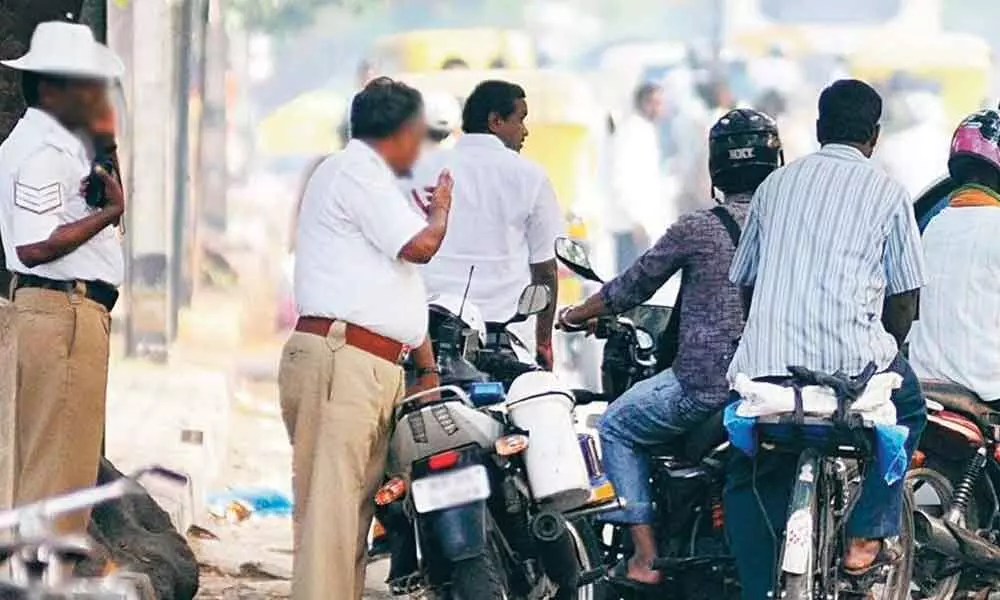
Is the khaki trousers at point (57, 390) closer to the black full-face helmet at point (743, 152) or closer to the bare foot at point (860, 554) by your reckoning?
the black full-face helmet at point (743, 152)

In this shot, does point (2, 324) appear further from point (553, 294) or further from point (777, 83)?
point (777, 83)

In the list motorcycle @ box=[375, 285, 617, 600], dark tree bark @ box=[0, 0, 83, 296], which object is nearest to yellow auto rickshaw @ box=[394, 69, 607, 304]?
dark tree bark @ box=[0, 0, 83, 296]

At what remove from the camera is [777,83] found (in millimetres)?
20516

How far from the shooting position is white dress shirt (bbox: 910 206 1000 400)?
7.18m

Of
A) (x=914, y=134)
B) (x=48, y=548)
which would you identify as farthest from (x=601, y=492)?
(x=914, y=134)

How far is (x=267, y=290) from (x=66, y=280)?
43.5 feet

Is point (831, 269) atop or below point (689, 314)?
atop

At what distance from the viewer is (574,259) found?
7031mm

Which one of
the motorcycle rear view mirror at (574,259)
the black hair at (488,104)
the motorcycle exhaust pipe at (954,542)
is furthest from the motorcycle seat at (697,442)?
the black hair at (488,104)

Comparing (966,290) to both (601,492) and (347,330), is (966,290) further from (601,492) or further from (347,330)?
(347,330)

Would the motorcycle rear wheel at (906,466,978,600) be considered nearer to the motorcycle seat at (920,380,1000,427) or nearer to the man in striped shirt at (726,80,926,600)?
the motorcycle seat at (920,380,1000,427)

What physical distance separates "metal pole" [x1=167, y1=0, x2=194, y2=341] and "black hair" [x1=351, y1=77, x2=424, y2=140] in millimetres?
11540

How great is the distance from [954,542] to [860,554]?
2.96ft

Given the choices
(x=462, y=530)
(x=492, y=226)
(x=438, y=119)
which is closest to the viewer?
(x=462, y=530)
